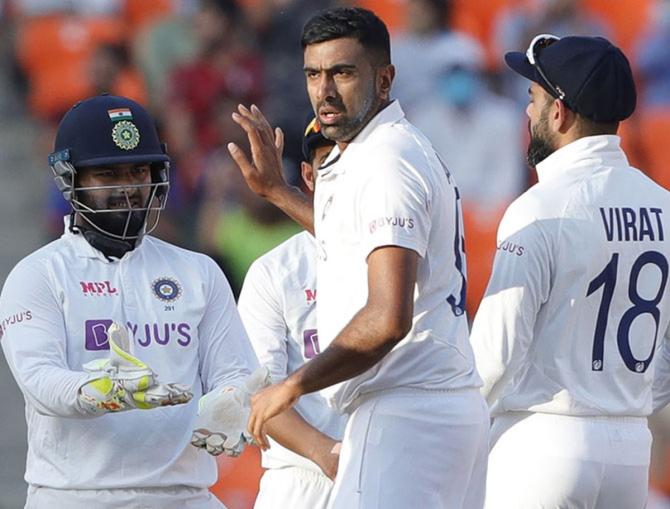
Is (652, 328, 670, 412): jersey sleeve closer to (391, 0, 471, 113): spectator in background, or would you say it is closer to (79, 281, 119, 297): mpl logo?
(79, 281, 119, 297): mpl logo

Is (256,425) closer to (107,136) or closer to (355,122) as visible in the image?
(355,122)

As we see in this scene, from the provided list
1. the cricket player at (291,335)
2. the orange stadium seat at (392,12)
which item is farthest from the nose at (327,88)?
the orange stadium seat at (392,12)

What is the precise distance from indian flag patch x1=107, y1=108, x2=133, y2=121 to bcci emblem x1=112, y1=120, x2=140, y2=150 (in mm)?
27

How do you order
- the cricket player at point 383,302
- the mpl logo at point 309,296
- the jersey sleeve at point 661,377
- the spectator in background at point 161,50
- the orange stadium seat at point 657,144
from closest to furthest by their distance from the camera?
the cricket player at point 383,302, the jersey sleeve at point 661,377, the mpl logo at point 309,296, the orange stadium seat at point 657,144, the spectator in background at point 161,50

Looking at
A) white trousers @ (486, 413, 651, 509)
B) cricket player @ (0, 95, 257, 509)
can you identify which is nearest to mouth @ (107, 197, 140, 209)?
cricket player @ (0, 95, 257, 509)

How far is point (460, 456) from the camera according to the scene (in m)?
4.12

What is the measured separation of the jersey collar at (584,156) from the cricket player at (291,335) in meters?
0.85

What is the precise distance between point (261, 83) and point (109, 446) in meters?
5.77

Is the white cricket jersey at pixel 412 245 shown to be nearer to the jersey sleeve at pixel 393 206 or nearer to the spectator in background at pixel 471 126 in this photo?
the jersey sleeve at pixel 393 206

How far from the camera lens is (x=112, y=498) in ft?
14.3

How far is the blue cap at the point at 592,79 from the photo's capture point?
4.81 metres

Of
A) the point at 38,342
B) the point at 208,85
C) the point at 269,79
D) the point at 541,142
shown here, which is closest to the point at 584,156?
the point at 541,142

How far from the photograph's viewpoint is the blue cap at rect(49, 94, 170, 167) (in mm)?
4617

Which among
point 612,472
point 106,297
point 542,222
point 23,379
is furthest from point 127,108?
point 612,472
